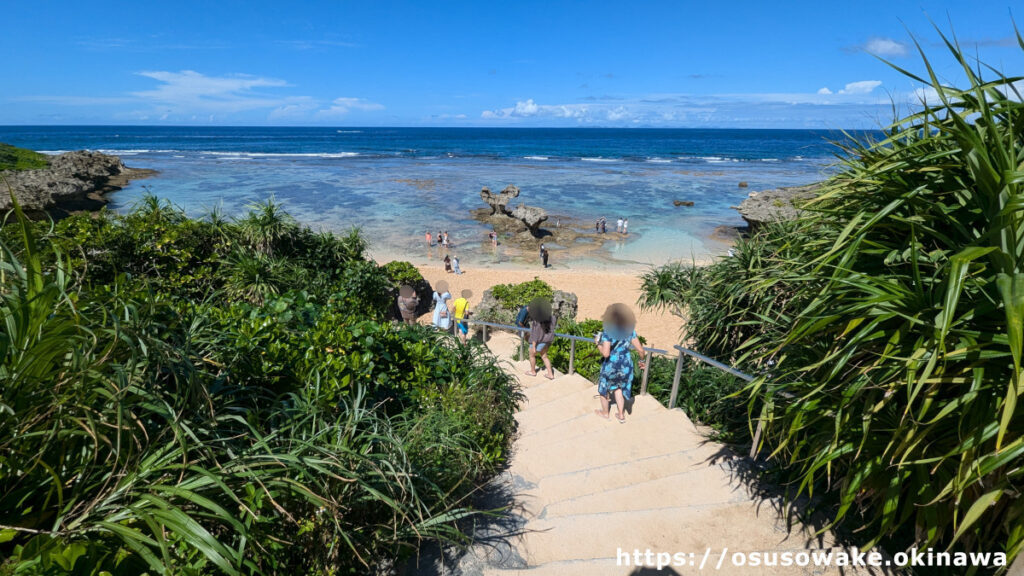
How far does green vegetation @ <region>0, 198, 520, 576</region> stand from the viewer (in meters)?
2.07

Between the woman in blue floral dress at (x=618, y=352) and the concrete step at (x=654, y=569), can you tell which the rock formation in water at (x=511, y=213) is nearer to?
the woman in blue floral dress at (x=618, y=352)

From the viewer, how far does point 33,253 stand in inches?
91.7

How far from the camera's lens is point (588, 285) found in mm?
19453

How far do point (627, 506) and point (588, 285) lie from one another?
51.1 ft

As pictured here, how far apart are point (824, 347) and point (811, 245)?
2.46 feet

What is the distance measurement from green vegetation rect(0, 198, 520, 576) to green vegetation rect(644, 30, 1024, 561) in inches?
100

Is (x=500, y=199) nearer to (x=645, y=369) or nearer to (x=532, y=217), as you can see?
(x=532, y=217)

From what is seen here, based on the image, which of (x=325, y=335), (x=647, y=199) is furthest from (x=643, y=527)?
(x=647, y=199)

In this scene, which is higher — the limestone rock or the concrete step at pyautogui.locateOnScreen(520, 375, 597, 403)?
the limestone rock

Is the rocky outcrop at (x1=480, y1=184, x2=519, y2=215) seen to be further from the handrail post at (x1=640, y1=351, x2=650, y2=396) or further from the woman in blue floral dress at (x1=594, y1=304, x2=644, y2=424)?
the woman in blue floral dress at (x1=594, y1=304, x2=644, y2=424)

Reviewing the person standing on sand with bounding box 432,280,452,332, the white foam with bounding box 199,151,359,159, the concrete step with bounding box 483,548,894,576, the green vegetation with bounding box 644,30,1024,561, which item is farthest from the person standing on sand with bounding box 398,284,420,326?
the white foam with bounding box 199,151,359,159

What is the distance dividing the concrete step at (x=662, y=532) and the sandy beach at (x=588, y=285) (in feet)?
32.1

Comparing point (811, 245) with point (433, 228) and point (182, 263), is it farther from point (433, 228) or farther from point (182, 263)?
point (433, 228)

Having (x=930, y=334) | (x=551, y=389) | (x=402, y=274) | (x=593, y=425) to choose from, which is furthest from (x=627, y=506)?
(x=402, y=274)
